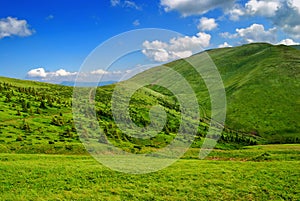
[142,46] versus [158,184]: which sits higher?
[142,46]

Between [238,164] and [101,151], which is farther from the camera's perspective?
[101,151]

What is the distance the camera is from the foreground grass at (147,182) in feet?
103

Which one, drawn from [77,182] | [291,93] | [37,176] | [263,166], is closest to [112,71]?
[77,182]

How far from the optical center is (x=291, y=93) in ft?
615

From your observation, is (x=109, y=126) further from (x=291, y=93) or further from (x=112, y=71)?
(x=291, y=93)

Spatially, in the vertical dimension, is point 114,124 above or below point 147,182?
above

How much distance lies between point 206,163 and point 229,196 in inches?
434

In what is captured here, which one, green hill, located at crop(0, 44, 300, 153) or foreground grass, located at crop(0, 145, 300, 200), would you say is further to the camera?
green hill, located at crop(0, 44, 300, 153)

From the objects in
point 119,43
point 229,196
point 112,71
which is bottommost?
point 229,196

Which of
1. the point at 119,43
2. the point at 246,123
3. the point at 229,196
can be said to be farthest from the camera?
the point at 246,123

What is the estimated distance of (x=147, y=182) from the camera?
34.5 metres

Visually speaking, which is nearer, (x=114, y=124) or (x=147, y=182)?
(x=147, y=182)

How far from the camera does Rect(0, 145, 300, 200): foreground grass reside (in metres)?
31.2

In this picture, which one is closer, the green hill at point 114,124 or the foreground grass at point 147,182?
the foreground grass at point 147,182
